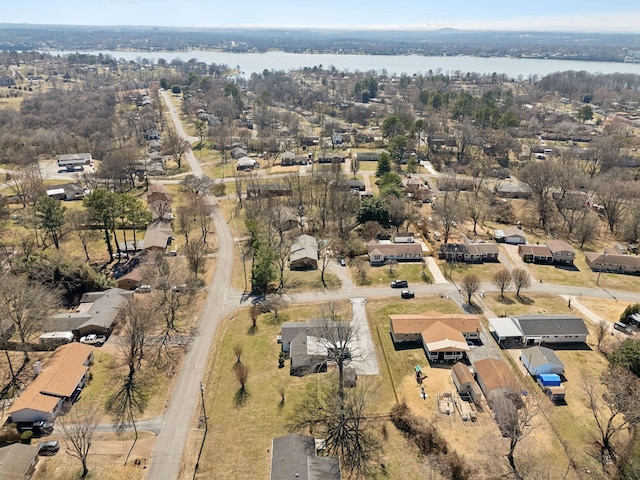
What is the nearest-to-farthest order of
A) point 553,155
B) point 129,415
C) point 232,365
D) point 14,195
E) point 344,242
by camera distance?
point 129,415
point 232,365
point 344,242
point 14,195
point 553,155

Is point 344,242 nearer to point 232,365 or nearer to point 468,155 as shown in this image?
point 232,365

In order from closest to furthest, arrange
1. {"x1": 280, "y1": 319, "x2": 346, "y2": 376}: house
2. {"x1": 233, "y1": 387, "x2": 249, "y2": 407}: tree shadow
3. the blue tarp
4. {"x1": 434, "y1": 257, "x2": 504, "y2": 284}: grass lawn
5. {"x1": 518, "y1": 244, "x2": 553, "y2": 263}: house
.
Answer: {"x1": 233, "y1": 387, "x2": 249, "y2": 407}: tree shadow < the blue tarp < {"x1": 280, "y1": 319, "x2": 346, "y2": 376}: house < {"x1": 434, "y1": 257, "x2": 504, "y2": 284}: grass lawn < {"x1": 518, "y1": 244, "x2": 553, "y2": 263}: house

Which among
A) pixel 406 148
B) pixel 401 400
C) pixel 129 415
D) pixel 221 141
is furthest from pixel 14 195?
pixel 406 148

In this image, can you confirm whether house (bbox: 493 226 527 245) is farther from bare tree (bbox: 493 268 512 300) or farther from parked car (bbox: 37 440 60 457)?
parked car (bbox: 37 440 60 457)

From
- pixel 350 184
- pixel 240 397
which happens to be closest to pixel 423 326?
pixel 240 397

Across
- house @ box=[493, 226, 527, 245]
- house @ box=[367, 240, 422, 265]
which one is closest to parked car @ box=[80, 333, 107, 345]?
house @ box=[367, 240, 422, 265]
